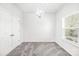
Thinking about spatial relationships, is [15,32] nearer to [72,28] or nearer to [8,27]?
[8,27]

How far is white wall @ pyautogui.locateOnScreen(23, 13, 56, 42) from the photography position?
2.67 m

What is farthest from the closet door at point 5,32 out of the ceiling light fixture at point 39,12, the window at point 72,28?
the window at point 72,28

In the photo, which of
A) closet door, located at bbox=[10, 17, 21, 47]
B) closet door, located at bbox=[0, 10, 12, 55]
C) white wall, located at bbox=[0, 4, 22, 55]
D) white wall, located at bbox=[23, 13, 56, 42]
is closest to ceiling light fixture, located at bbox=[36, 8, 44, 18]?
white wall, located at bbox=[23, 13, 56, 42]

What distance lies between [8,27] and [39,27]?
878 millimetres

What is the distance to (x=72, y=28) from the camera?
2.72 metres

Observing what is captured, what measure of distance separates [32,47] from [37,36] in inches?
19.1

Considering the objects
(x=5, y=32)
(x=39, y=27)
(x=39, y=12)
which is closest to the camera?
(x=5, y=32)

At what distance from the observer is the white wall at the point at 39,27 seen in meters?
2.67

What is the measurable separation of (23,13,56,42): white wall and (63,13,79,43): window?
52cm

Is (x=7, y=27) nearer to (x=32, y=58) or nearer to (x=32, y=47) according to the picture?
(x=32, y=47)

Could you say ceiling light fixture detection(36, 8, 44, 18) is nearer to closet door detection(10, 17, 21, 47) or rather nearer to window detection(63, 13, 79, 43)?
closet door detection(10, 17, 21, 47)

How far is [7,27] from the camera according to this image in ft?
8.56

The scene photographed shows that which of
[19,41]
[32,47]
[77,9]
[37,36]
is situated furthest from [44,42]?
[77,9]

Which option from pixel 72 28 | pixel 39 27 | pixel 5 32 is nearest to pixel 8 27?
pixel 5 32
